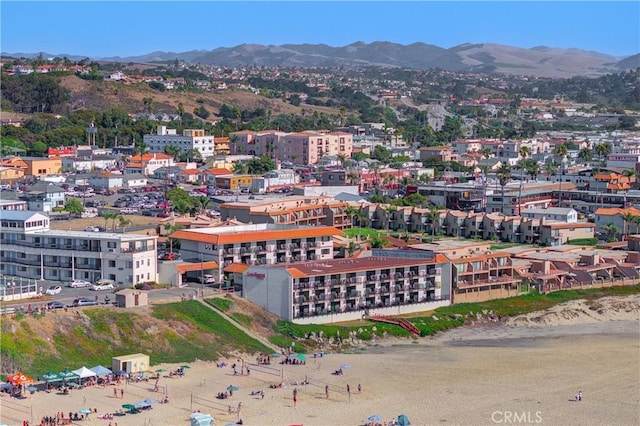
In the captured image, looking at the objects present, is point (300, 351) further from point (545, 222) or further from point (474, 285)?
point (545, 222)

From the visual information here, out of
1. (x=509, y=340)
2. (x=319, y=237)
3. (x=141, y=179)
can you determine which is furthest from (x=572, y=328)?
(x=141, y=179)

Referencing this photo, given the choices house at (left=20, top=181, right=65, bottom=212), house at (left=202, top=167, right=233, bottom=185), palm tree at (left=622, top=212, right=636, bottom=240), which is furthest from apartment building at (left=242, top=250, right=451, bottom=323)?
house at (left=202, top=167, right=233, bottom=185)

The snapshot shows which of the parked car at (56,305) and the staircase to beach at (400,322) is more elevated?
the parked car at (56,305)

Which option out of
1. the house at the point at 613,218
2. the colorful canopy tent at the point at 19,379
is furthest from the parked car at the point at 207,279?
the house at the point at 613,218

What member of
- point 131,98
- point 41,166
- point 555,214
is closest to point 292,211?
point 555,214

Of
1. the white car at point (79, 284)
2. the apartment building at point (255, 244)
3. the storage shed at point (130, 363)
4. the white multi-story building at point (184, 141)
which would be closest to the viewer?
the storage shed at point (130, 363)

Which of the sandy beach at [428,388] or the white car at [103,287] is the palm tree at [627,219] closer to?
the sandy beach at [428,388]
